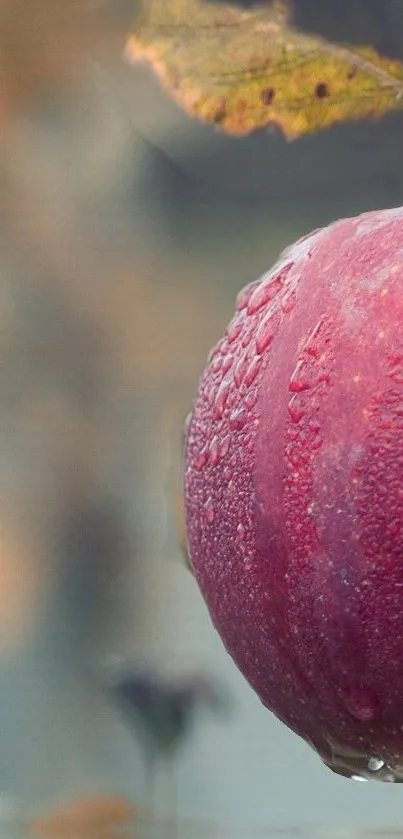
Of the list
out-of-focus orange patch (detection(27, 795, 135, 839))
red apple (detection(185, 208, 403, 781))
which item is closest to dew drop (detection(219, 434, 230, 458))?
red apple (detection(185, 208, 403, 781))

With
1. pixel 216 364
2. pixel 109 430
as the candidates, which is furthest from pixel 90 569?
pixel 216 364

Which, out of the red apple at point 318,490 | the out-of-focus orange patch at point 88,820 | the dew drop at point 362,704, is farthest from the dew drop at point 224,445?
the out-of-focus orange patch at point 88,820

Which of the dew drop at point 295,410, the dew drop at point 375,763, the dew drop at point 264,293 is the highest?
the dew drop at point 264,293

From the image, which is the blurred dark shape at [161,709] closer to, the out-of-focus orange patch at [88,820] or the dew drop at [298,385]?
the out-of-focus orange patch at [88,820]

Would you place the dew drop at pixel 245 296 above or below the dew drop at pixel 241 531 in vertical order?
above

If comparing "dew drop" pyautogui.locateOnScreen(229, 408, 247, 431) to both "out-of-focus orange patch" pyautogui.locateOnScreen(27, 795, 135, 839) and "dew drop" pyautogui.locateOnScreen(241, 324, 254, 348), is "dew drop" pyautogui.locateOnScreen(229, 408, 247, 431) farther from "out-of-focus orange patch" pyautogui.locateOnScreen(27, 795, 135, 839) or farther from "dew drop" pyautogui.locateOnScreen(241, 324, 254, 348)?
"out-of-focus orange patch" pyautogui.locateOnScreen(27, 795, 135, 839)

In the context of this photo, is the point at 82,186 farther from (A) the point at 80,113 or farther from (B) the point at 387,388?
(B) the point at 387,388

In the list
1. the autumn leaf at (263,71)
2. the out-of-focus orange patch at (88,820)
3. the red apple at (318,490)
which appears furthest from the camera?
the out-of-focus orange patch at (88,820)
